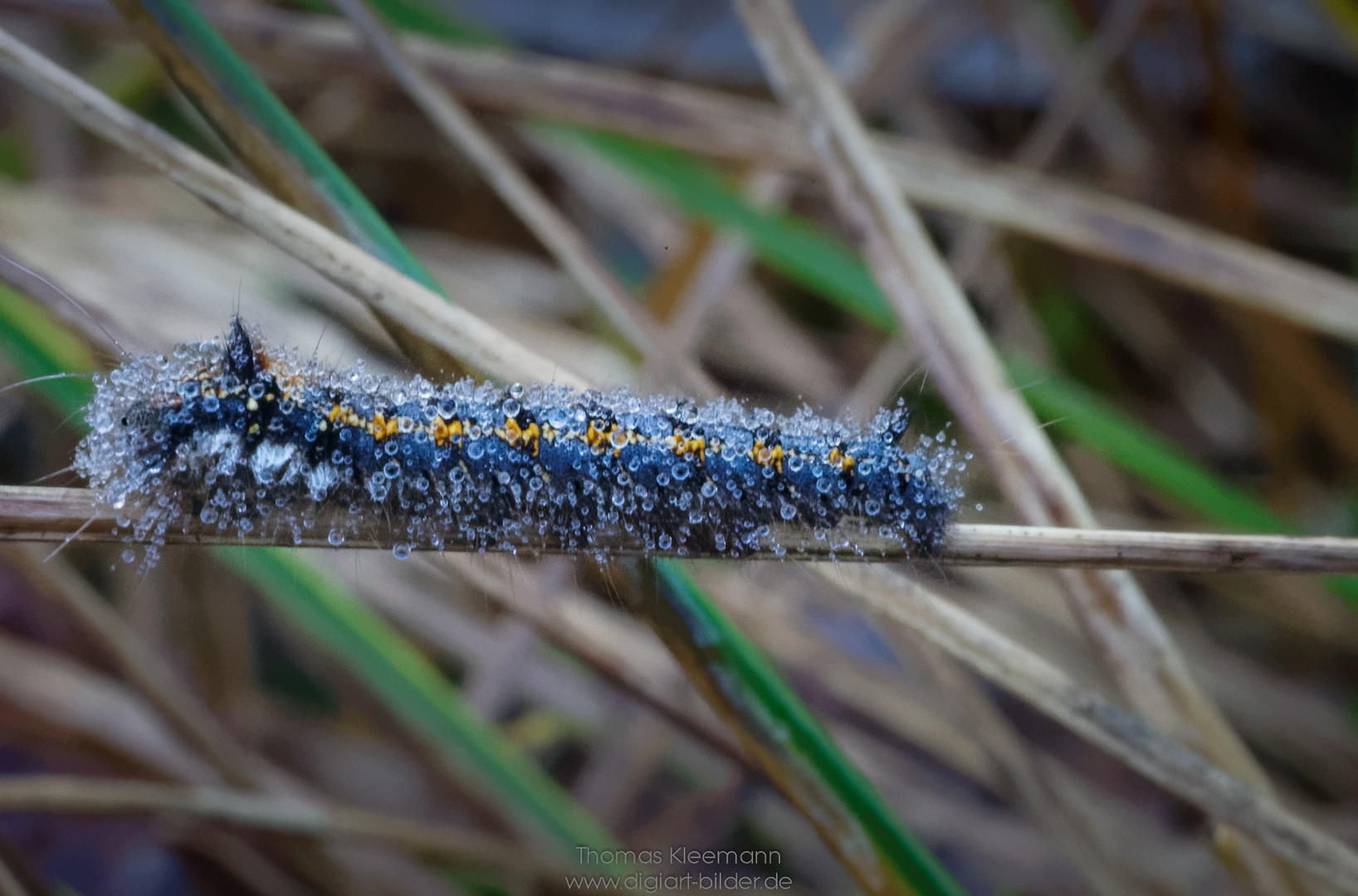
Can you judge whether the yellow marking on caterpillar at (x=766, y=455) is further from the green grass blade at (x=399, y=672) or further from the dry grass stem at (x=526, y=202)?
the green grass blade at (x=399, y=672)

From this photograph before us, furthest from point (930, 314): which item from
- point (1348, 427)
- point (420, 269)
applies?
point (1348, 427)

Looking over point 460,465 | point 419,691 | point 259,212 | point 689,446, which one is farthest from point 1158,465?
point 259,212

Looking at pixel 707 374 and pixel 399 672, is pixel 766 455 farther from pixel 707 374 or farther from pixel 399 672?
pixel 707 374

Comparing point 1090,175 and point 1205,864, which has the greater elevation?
point 1090,175

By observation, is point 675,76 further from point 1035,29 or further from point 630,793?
point 630,793

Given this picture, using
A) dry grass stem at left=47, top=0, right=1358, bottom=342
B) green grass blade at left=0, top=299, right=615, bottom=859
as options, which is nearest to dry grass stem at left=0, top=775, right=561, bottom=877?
green grass blade at left=0, top=299, right=615, bottom=859

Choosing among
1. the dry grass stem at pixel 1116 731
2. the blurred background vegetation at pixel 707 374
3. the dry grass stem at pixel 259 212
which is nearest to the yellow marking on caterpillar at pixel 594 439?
the blurred background vegetation at pixel 707 374

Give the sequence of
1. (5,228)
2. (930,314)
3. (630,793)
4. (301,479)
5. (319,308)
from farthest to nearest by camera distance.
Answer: (319,308)
(630,793)
(5,228)
(930,314)
(301,479)
